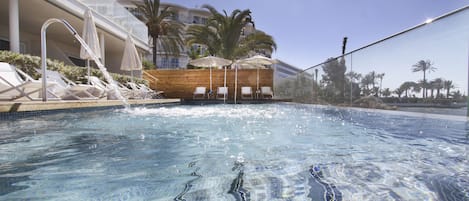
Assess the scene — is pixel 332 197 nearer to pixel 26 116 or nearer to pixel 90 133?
pixel 90 133

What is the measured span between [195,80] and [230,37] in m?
5.09

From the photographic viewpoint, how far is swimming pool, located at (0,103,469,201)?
1278mm

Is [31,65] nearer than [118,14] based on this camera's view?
Yes

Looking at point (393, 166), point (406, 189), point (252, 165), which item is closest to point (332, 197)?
point (406, 189)

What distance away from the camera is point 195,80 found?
14.8 meters

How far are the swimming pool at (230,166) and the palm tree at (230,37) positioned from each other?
15.8 m

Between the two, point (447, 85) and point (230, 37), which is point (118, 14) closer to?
point (230, 37)

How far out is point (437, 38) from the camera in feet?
13.0

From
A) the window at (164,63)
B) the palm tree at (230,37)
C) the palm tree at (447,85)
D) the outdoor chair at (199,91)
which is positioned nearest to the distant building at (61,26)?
the palm tree at (230,37)

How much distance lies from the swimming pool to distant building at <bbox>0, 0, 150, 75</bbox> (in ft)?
26.0

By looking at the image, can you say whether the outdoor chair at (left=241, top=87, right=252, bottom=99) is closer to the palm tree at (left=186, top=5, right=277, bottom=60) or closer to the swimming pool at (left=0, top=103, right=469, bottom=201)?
the palm tree at (left=186, top=5, right=277, bottom=60)

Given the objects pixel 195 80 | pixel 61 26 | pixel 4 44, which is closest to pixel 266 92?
pixel 195 80

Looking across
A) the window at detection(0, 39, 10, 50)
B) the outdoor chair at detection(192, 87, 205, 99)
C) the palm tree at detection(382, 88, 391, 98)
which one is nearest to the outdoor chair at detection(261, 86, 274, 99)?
the outdoor chair at detection(192, 87, 205, 99)

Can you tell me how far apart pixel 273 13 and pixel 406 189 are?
1374 centimetres
